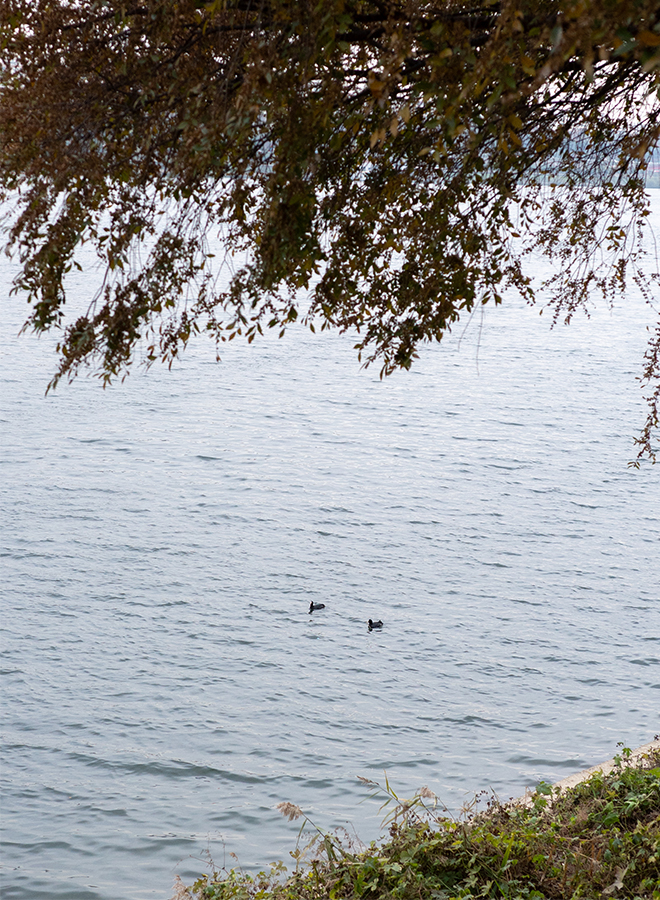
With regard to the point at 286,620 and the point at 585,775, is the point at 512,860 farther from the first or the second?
the point at 286,620

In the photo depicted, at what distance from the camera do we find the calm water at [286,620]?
11.1 meters

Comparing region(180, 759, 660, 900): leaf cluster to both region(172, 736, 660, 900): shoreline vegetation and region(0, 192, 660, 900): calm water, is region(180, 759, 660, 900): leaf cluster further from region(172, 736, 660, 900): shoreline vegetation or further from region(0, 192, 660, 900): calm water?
region(0, 192, 660, 900): calm water

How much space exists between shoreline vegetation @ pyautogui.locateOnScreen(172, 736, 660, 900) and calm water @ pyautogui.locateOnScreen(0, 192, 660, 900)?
10.8ft

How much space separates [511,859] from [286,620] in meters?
9.94

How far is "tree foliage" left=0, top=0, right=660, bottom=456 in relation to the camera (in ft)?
13.6

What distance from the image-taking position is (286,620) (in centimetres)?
1602

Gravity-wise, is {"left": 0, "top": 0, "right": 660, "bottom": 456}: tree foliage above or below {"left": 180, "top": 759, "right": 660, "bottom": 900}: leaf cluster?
above

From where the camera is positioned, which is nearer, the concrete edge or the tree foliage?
the tree foliage

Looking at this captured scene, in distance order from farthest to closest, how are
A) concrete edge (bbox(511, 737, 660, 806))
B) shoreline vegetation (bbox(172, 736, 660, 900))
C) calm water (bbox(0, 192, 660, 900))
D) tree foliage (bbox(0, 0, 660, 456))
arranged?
calm water (bbox(0, 192, 660, 900)), concrete edge (bbox(511, 737, 660, 806)), shoreline vegetation (bbox(172, 736, 660, 900)), tree foliage (bbox(0, 0, 660, 456))

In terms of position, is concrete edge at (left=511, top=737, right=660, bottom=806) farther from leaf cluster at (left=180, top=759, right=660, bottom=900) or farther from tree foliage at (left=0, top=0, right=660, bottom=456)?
tree foliage at (left=0, top=0, right=660, bottom=456)

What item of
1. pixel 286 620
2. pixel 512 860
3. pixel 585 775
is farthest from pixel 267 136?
pixel 286 620

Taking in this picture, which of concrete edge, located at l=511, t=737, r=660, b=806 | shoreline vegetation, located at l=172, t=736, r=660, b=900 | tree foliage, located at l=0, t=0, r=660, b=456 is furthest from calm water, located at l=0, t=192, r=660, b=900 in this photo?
tree foliage, located at l=0, t=0, r=660, b=456

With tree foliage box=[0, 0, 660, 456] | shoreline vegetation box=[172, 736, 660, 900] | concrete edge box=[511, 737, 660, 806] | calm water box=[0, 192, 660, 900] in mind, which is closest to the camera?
tree foliage box=[0, 0, 660, 456]

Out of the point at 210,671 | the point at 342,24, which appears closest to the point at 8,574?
the point at 210,671
